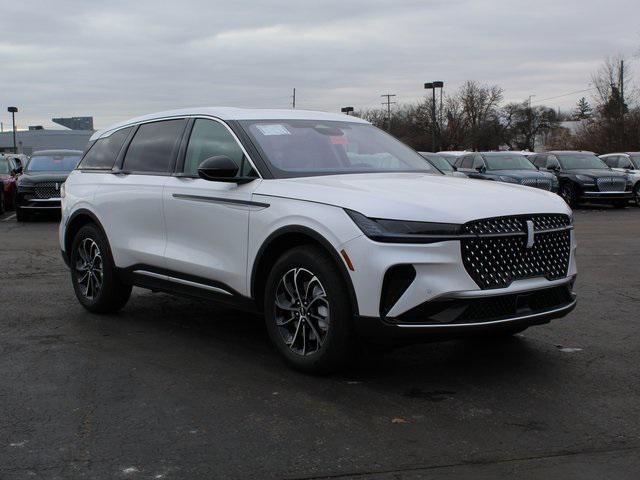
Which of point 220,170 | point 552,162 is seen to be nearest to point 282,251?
point 220,170

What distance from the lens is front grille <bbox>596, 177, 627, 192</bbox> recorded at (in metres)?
21.9

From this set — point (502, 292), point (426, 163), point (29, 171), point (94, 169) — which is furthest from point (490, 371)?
point (29, 171)

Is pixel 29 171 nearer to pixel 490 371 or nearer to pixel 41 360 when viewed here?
pixel 41 360

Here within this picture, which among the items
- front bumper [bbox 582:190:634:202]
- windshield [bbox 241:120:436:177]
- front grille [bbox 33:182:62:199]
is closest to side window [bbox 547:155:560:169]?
front bumper [bbox 582:190:634:202]

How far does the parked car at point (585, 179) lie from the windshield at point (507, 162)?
115cm

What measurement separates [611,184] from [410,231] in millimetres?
19438

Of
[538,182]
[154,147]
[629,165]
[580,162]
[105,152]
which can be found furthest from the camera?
[629,165]

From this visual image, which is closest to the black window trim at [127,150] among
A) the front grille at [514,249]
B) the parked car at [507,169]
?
the front grille at [514,249]

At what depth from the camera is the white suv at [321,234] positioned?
4379 millimetres

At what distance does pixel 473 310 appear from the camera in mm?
4445

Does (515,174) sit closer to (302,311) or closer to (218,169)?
(218,169)

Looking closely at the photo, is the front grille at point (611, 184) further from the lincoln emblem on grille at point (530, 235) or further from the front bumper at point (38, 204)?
the lincoln emblem on grille at point (530, 235)

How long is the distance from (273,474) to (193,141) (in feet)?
10.7

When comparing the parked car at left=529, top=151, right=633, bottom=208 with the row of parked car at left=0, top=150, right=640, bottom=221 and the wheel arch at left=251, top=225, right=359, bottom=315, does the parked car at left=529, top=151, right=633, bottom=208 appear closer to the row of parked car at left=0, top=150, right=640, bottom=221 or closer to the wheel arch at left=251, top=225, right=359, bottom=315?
the row of parked car at left=0, top=150, right=640, bottom=221
